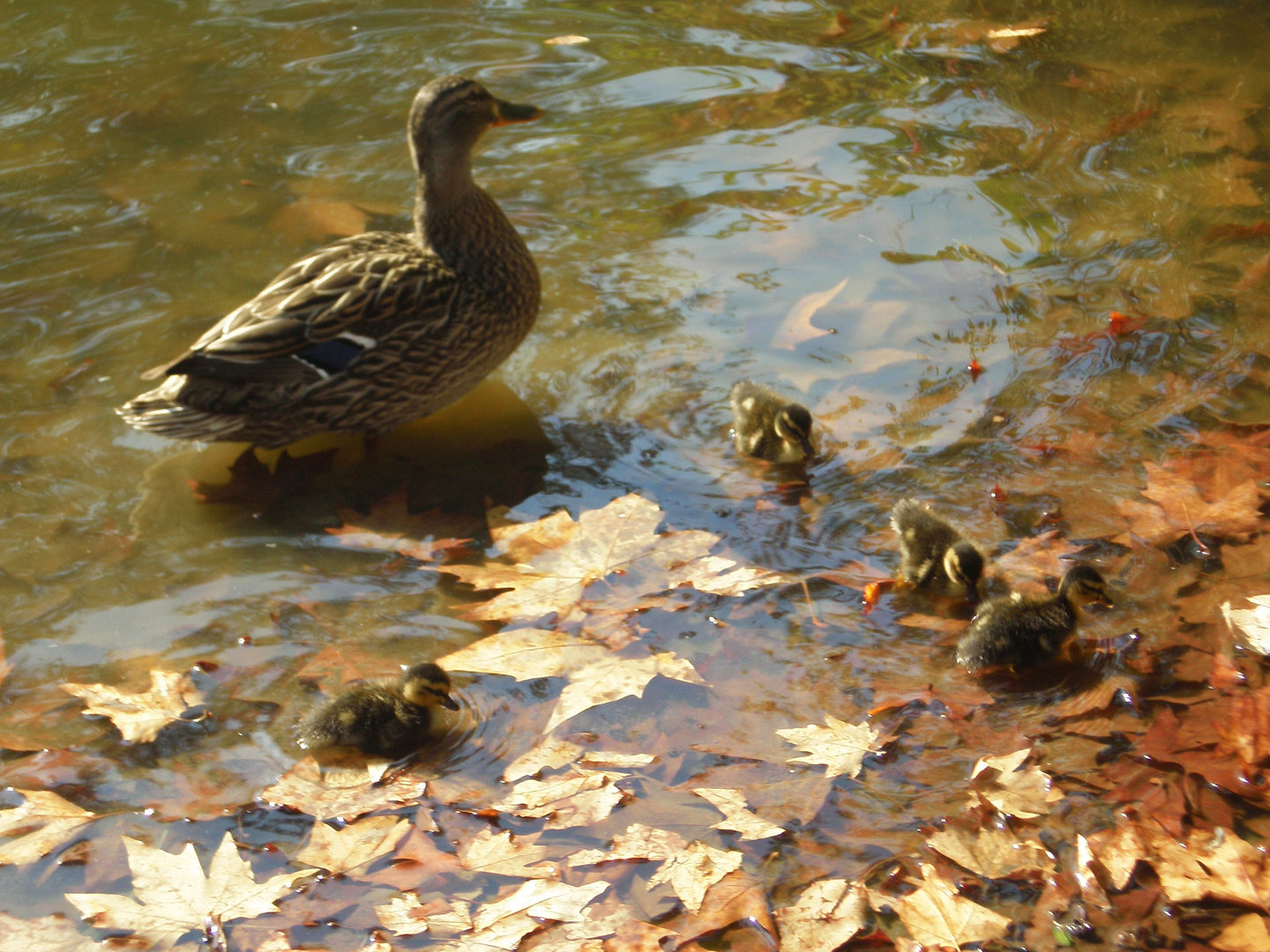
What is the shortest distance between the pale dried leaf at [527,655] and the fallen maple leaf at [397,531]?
66cm

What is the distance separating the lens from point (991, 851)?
2920mm

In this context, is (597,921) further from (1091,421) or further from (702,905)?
(1091,421)

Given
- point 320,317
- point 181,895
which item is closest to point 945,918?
point 181,895

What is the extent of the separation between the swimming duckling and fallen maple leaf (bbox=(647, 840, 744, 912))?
90 centimetres

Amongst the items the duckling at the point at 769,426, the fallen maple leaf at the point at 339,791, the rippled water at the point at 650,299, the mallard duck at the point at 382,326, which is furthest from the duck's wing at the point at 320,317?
the fallen maple leaf at the point at 339,791

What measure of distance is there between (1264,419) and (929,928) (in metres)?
2.82

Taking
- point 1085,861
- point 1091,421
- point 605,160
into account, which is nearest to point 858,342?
point 1091,421

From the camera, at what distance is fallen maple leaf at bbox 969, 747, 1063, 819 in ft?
9.88

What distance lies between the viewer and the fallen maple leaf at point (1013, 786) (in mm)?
3012

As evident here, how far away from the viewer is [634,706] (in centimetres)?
351

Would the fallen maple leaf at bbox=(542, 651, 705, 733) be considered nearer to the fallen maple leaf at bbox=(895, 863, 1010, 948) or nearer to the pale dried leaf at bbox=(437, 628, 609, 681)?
the pale dried leaf at bbox=(437, 628, 609, 681)

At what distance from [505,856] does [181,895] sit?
0.87 m

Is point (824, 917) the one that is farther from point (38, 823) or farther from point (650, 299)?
point (650, 299)

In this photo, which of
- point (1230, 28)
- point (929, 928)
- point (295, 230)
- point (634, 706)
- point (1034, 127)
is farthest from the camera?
point (1230, 28)
